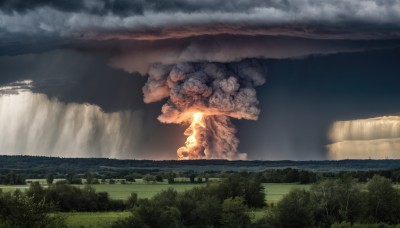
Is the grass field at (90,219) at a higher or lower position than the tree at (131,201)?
lower

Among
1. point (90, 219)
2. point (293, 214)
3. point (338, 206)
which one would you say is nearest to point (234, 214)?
point (293, 214)

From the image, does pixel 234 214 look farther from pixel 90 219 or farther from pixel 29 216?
pixel 29 216

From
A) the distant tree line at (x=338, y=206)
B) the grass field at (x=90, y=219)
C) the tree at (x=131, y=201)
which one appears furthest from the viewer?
the tree at (x=131, y=201)

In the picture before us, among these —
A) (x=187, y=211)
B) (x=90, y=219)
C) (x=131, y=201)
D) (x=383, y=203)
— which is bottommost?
(x=90, y=219)

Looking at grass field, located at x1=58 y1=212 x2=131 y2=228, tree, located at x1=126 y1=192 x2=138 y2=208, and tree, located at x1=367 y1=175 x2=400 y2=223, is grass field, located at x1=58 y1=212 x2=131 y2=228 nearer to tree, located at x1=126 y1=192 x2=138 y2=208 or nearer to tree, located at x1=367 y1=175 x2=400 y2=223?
tree, located at x1=126 y1=192 x2=138 y2=208

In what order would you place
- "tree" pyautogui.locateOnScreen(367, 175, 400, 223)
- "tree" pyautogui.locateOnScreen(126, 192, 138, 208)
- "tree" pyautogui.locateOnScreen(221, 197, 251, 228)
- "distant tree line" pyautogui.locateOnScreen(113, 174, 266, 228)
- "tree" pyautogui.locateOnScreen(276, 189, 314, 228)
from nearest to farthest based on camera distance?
1. "distant tree line" pyautogui.locateOnScreen(113, 174, 266, 228)
2. "tree" pyautogui.locateOnScreen(221, 197, 251, 228)
3. "tree" pyautogui.locateOnScreen(276, 189, 314, 228)
4. "tree" pyautogui.locateOnScreen(367, 175, 400, 223)
5. "tree" pyautogui.locateOnScreen(126, 192, 138, 208)

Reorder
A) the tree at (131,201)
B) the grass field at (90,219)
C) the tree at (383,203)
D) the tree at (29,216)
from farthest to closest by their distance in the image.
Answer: the tree at (131,201)
the tree at (383,203)
the grass field at (90,219)
the tree at (29,216)

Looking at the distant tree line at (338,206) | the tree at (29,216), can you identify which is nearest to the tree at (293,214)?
the distant tree line at (338,206)

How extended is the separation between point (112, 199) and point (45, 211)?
30934 mm

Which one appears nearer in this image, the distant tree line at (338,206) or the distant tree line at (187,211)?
the distant tree line at (187,211)

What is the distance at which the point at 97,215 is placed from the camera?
8206 cm

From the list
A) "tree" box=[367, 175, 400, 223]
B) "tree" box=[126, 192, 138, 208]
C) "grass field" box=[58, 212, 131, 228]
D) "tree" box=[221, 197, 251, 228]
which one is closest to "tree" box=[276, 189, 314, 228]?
"tree" box=[221, 197, 251, 228]

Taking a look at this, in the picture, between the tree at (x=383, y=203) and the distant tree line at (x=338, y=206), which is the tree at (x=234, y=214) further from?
the tree at (x=383, y=203)

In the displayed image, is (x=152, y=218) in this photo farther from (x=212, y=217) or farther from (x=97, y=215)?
(x=97, y=215)
